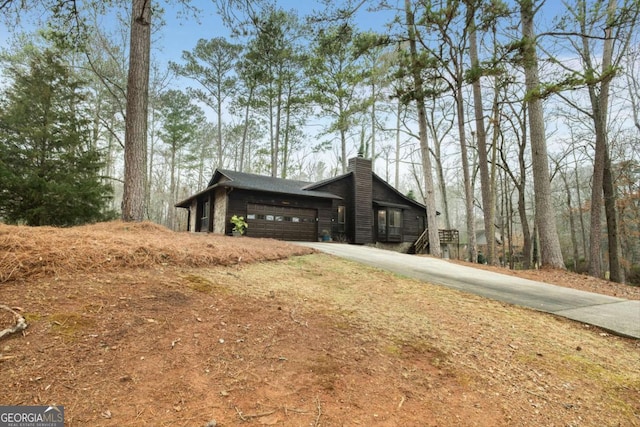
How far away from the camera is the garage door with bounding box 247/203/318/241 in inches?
611

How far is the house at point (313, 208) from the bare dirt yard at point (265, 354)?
1120 centimetres

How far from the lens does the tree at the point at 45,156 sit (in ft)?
31.0

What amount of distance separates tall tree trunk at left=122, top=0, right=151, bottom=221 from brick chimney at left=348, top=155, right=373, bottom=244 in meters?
13.4

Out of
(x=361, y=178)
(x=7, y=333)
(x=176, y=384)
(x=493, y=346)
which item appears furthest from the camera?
(x=361, y=178)

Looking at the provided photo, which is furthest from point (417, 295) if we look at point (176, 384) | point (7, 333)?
point (7, 333)

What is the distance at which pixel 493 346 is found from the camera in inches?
122

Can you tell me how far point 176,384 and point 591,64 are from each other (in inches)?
676

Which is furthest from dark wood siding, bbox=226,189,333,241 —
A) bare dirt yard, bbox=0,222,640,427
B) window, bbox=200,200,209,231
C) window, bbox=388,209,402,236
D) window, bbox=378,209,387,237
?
bare dirt yard, bbox=0,222,640,427

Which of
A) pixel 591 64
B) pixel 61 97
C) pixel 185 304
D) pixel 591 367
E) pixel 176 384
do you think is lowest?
pixel 591 367

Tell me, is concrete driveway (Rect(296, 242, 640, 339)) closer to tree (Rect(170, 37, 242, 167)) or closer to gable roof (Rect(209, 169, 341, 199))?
gable roof (Rect(209, 169, 341, 199))

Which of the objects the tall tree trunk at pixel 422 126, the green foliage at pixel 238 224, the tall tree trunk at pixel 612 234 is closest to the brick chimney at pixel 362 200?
the tall tree trunk at pixel 422 126

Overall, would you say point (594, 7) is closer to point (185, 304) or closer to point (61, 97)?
point (185, 304)

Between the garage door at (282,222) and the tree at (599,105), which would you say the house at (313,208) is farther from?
the tree at (599,105)

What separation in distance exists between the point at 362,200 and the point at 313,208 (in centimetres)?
391
